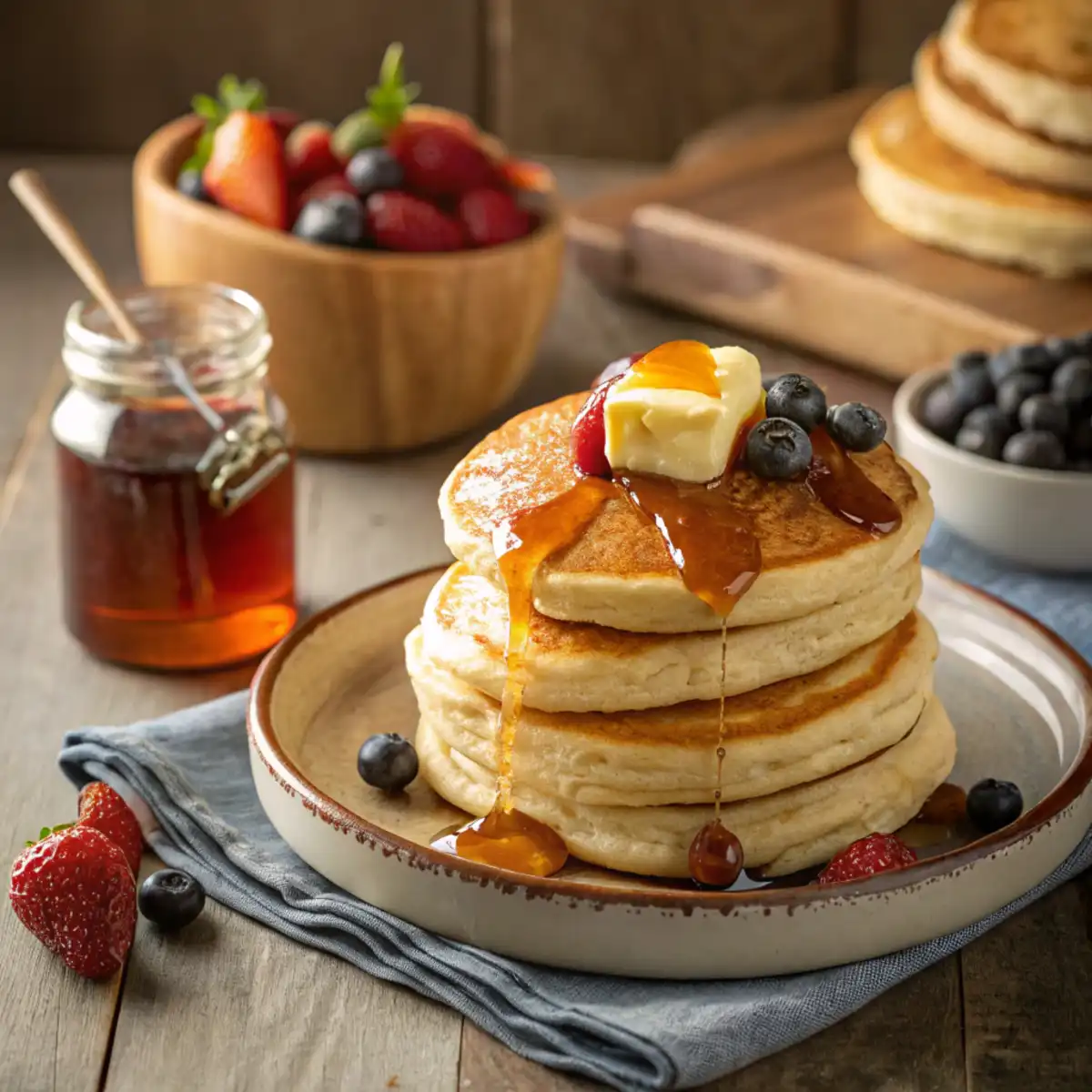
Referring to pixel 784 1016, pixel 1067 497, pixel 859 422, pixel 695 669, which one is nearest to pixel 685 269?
pixel 1067 497

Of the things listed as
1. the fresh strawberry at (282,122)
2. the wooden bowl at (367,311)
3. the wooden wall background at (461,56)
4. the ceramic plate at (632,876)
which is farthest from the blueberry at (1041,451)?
the wooden wall background at (461,56)

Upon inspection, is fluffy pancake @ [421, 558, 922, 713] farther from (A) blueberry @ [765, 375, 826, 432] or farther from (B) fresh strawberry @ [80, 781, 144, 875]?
(B) fresh strawberry @ [80, 781, 144, 875]

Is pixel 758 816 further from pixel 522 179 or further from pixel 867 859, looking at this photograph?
pixel 522 179

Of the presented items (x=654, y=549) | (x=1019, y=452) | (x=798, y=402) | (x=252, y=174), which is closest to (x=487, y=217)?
(x=252, y=174)

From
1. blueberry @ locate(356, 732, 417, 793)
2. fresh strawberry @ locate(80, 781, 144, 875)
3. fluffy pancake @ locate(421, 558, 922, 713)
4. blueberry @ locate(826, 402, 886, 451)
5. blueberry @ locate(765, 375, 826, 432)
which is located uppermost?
blueberry @ locate(765, 375, 826, 432)

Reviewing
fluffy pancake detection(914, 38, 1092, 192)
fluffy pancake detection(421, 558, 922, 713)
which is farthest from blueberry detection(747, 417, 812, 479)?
fluffy pancake detection(914, 38, 1092, 192)

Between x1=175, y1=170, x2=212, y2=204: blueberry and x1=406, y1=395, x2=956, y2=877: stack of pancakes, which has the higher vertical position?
x1=406, y1=395, x2=956, y2=877: stack of pancakes

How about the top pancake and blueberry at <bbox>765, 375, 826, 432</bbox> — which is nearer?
the top pancake

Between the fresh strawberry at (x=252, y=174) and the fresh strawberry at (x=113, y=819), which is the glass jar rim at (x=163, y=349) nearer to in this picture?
the fresh strawberry at (x=252, y=174)
